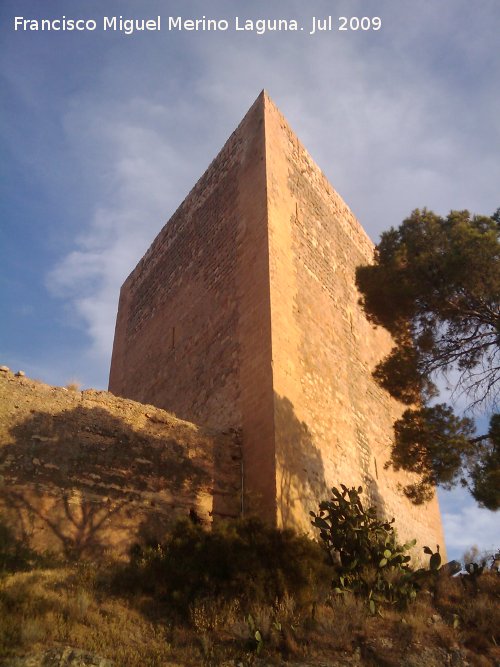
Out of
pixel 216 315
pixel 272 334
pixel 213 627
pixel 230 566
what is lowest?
pixel 213 627

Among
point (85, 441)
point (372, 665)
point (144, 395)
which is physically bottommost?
point (372, 665)

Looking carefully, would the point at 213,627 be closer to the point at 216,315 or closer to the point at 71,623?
the point at 71,623

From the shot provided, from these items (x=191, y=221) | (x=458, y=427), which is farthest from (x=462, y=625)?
(x=191, y=221)

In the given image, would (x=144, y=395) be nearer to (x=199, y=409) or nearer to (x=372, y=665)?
(x=199, y=409)

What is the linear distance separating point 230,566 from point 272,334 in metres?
4.11

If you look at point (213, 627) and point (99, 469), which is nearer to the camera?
point (213, 627)

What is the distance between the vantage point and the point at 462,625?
709 centimetres

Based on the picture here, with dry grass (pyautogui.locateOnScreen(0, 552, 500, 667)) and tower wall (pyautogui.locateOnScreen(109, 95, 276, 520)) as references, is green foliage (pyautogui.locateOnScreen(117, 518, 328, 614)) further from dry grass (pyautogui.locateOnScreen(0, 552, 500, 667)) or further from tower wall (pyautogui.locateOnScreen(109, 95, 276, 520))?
tower wall (pyautogui.locateOnScreen(109, 95, 276, 520))

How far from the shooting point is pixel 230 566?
7180 millimetres

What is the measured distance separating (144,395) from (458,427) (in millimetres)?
7299

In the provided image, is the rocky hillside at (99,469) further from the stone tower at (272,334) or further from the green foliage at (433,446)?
the green foliage at (433,446)

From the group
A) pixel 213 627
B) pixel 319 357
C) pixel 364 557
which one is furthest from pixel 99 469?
pixel 319 357

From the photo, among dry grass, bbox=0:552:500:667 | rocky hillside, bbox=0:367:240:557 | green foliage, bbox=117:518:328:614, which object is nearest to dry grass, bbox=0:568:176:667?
dry grass, bbox=0:552:500:667

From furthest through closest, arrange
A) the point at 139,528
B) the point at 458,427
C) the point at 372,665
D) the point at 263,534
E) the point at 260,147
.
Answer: the point at 260,147
the point at 458,427
the point at 139,528
the point at 263,534
the point at 372,665
